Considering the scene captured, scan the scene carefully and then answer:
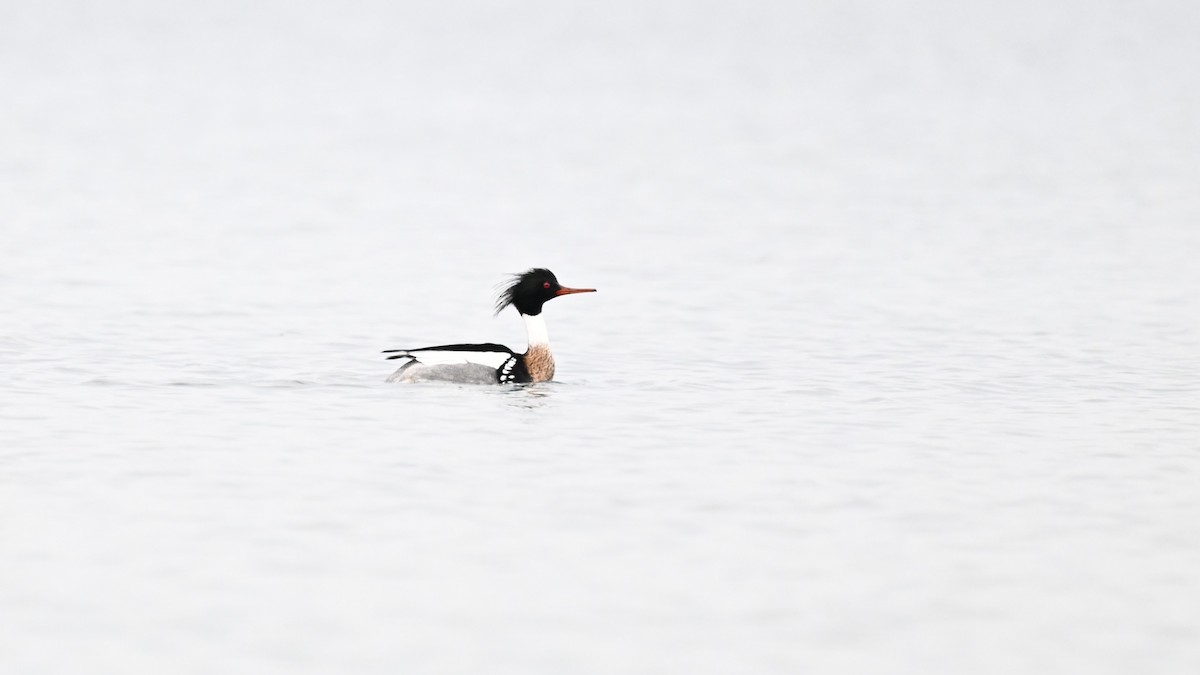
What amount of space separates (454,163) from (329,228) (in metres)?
18.7

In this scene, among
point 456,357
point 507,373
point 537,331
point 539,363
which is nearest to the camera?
point 456,357

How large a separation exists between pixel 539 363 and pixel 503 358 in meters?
0.38

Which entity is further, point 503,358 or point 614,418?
point 503,358

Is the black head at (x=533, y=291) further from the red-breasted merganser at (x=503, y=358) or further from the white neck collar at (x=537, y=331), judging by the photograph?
the white neck collar at (x=537, y=331)

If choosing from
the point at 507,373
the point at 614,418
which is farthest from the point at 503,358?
the point at 614,418

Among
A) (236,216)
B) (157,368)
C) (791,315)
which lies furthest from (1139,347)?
(236,216)

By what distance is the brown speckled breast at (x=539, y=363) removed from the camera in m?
18.8

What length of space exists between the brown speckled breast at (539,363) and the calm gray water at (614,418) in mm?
516

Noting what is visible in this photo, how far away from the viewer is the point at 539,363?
18.9 meters

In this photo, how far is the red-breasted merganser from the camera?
59.7 ft

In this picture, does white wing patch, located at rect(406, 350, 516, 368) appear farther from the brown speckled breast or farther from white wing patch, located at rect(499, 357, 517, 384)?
the brown speckled breast

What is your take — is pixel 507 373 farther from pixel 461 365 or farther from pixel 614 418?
pixel 614 418

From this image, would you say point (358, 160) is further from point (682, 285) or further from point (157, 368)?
point (157, 368)

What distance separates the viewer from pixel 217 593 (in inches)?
421
